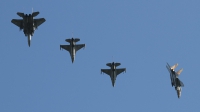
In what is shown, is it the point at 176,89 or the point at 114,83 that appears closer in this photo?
the point at 176,89

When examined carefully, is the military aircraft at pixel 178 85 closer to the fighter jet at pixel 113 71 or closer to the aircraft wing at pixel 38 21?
the fighter jet at pixel 113 71

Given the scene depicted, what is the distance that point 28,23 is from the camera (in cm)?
9250

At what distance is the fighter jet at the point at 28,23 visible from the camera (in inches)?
3595

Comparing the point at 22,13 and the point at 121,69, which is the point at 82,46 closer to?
the point at 121,69

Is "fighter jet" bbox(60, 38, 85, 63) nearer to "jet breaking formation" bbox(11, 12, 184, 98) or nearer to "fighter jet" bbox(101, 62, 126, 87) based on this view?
"jet breaking formation" bbox(11, 12, 184, 98)

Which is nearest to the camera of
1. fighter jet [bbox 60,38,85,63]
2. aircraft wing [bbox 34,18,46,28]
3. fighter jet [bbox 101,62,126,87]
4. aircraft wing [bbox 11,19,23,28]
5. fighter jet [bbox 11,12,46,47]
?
fighter jet [bbox 11,12,46,47]

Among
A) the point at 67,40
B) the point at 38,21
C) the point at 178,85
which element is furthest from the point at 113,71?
the point at 38,21

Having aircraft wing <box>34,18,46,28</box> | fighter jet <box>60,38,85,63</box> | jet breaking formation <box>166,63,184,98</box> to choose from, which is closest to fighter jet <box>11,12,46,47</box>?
aircraft wing <box>34,18,46,28</box>

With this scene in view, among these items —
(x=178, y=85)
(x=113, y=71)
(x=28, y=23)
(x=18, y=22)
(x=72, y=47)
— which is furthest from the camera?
(x=113, y=71)

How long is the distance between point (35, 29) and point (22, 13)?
4.49 metres

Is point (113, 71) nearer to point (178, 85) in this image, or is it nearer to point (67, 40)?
point (67, 40)

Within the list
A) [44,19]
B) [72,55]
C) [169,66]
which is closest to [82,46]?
[72,55]

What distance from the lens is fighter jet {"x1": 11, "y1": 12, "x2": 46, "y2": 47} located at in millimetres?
91312

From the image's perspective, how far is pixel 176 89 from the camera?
93.9 metres
